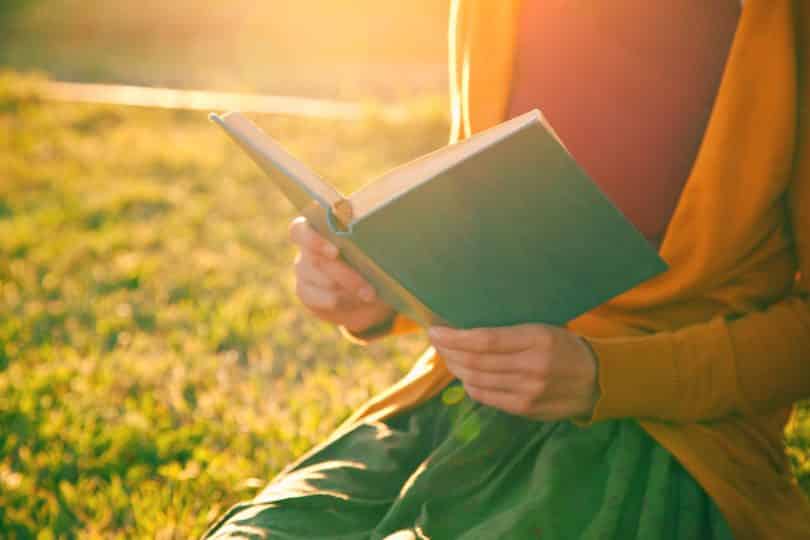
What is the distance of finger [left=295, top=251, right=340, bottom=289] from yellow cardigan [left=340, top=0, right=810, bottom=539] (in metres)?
0.42

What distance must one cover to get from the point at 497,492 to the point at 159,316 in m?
1.94

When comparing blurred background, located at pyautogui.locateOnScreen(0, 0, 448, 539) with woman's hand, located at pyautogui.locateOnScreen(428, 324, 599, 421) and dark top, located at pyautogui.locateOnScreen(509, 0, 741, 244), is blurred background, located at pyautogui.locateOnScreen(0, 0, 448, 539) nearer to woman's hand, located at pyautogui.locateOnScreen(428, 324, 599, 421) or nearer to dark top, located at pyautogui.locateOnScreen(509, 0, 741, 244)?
woman's hand, located at pyautogui.locateOnScreen(428, 324, 599, 421)

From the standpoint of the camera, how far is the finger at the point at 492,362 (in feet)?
3.55

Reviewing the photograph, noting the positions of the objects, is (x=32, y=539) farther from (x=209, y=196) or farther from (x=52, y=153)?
(x=52, y=153)

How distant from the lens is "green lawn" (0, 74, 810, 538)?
6.48 feet

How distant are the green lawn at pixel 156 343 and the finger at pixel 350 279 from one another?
822mm

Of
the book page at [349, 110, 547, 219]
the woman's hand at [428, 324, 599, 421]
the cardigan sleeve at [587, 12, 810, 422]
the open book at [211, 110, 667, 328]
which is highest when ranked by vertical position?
the book page at [349, 110, 547, 219]

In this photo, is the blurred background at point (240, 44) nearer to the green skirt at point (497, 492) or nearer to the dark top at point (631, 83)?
the dark top at point (631, 83)

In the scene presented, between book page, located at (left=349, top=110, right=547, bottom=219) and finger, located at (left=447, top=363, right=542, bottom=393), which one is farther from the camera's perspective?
finger, located at (left=447, top=363, right=542, bottom=393)

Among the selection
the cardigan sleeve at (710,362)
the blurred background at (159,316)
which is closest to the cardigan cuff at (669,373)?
the cardigan sleeve at (710,362)

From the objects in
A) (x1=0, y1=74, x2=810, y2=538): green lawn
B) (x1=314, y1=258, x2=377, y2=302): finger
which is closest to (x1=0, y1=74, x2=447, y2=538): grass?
(x1=0, y1=74, x2=810, y2=538): green lawn

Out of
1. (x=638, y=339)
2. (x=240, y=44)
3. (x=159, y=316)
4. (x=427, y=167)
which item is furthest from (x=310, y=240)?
(x=240, y=44)

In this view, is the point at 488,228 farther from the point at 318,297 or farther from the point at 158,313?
the point at 158,313

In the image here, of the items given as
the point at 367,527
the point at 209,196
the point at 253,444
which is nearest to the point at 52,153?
the point at 209,196
